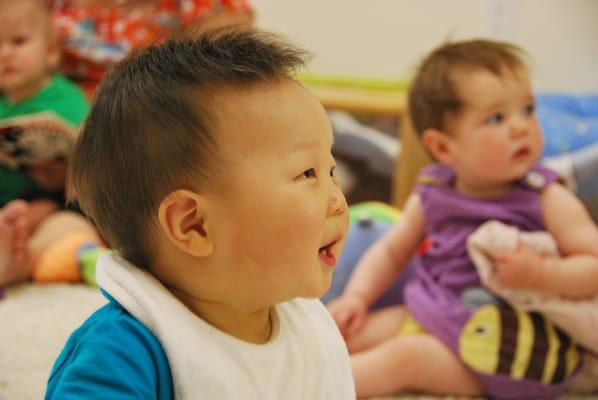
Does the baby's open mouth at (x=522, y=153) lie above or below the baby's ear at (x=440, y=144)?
above

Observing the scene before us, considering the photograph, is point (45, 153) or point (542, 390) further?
point (45, 153)

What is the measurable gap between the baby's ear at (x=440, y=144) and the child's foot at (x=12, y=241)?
0.82 m

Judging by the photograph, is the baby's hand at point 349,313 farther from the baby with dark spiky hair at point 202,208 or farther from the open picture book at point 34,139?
the open picture book at point 34,139

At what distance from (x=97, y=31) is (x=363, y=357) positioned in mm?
1214

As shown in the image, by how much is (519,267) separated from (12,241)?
3.25 ft

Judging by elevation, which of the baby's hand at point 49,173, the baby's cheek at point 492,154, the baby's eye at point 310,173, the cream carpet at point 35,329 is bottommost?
the cream carpet at point 35,329

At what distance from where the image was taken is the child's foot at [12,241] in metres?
1.48

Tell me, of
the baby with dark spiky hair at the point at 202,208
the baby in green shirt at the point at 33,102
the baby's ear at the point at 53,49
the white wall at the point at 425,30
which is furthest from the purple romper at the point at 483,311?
the white wall at the point at 425,30

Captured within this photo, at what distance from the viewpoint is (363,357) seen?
1151mm

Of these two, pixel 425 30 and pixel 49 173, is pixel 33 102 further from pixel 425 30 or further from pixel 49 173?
pixel 425 30

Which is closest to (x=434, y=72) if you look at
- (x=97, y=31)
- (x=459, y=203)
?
(x=459, y=203)

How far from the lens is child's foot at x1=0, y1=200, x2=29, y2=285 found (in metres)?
1.48

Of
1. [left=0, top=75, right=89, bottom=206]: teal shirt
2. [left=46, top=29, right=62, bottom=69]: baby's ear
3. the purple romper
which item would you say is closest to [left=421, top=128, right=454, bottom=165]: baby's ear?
the purple romper

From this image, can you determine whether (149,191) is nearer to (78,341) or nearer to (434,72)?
(78,341)
